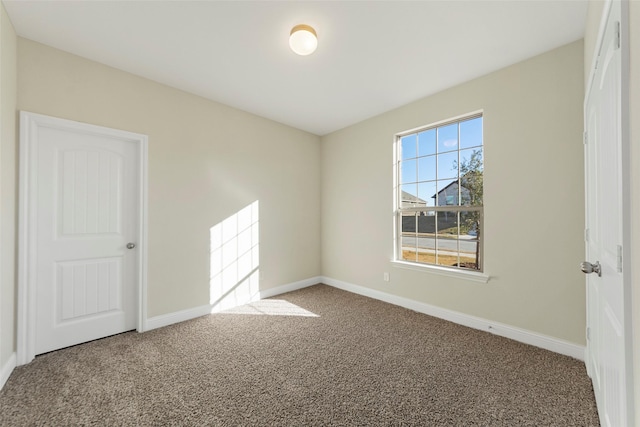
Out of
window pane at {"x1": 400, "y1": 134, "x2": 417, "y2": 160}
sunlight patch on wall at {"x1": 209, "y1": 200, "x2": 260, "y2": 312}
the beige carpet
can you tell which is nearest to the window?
window pane at {"x1": 400, "y1": 134, "x2": 417, "y2": 160}

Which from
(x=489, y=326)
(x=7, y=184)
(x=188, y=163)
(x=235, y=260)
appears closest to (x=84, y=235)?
(x=7, y=184)

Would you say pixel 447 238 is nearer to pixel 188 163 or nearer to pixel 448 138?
pixel 448 138

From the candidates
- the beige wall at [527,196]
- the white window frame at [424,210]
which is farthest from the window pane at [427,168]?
the beige wall at [527,196]

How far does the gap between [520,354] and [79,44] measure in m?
4.68

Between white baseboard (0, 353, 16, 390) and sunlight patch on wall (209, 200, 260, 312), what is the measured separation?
5.31 ft

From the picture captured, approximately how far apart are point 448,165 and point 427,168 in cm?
27

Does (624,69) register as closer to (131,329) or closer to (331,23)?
(331,23)

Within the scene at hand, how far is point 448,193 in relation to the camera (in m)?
3.18

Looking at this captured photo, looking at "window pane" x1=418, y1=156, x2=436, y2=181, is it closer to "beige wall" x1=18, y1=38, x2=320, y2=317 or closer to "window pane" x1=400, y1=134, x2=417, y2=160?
"window pane" x1=400, y1=134, x2=417, y2=160

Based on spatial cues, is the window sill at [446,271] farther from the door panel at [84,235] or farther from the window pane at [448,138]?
the door panel at [84,235]

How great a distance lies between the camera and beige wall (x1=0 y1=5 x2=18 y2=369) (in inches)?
73.9

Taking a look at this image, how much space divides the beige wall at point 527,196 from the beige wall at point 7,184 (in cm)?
374

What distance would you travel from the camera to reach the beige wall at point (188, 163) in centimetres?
239

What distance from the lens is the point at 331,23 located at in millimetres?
2047
